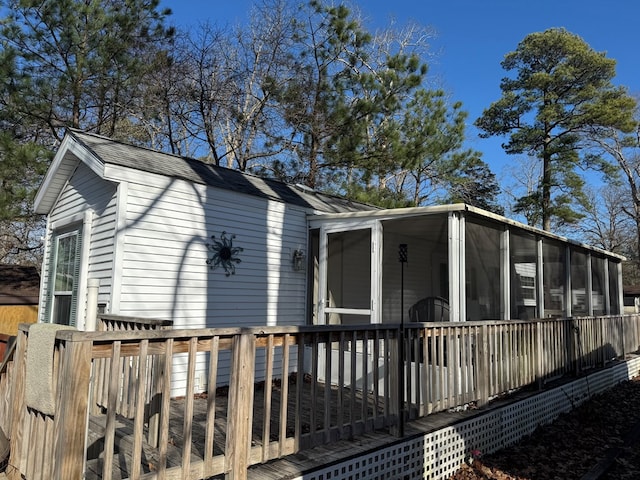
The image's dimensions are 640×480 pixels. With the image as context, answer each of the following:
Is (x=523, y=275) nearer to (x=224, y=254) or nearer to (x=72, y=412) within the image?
(x=224, y=254)

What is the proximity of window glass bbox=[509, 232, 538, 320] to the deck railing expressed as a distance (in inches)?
21.7

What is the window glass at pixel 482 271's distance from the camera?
571cm

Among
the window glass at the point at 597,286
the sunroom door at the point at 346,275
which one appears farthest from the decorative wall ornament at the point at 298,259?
the window glass at the point at 597,286

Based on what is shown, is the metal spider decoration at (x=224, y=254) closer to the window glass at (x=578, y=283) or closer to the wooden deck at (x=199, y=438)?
the wooden deck at (x=199, y=438)

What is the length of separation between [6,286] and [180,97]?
6.91m

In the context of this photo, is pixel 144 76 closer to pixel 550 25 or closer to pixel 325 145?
pixel 325 145

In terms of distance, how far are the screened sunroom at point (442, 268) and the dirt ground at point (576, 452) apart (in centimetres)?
149

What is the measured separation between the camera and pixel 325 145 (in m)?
13.6

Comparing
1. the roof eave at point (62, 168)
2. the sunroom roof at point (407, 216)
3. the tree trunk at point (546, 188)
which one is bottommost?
the sunroom roof at point (407, 216)

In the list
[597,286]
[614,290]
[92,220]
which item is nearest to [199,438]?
[92,220]

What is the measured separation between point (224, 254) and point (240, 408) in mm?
3983

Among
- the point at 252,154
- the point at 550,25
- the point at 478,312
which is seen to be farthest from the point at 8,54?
the point at 550,25

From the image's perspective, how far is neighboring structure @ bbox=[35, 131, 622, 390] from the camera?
18.3ft

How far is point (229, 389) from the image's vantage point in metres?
2.56
